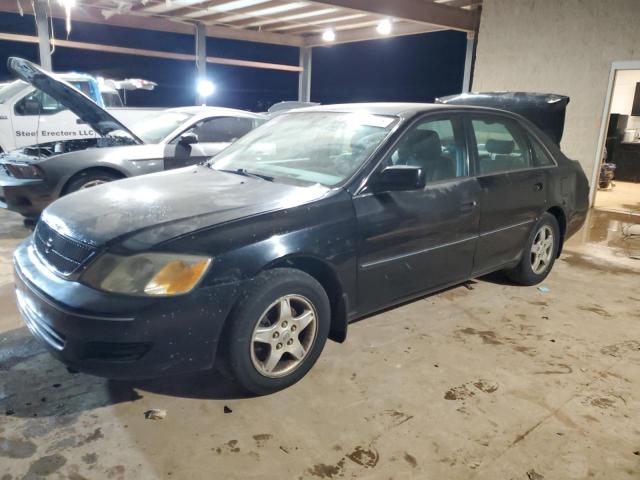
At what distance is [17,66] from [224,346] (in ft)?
14.8

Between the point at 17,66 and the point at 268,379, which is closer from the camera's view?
the point at 268,379

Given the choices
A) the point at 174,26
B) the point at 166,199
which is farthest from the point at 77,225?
the point at 174,26

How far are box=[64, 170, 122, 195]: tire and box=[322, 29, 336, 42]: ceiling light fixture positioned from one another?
852 centimetres

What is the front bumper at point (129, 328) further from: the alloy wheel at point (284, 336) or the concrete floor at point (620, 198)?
the concrete floor at point (620, 198)

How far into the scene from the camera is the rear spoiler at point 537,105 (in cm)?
567

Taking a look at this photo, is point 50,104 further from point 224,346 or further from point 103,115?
point 224,346

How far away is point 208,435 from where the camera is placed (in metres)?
2.32

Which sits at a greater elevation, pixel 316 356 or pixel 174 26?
pixel 174 26

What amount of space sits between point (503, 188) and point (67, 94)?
4333mm

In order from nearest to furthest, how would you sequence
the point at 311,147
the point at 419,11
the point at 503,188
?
the point at 311,147 < the point at 503,188 < the point at 419,11

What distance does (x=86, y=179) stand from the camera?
5.47m

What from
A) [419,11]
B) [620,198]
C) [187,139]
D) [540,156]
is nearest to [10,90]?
[187,139]

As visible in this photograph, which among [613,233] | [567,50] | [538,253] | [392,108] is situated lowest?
[613,233]

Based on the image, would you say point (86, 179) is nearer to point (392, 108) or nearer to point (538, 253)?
→ point (392, 108)
